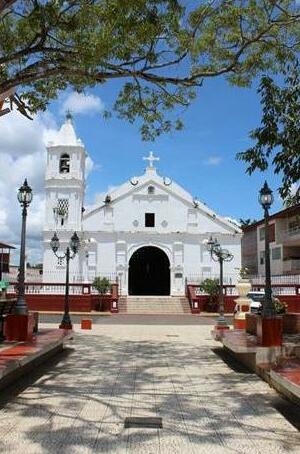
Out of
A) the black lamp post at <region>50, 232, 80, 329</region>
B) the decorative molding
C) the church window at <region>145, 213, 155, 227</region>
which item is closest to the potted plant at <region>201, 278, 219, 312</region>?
the church window at <region>145, 213, 155, 227</region>

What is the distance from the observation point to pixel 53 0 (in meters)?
9.70

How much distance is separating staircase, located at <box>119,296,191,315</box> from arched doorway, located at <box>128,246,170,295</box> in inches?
207

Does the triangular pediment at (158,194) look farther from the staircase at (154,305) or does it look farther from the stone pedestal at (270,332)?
the stone pedestal at (270,332)

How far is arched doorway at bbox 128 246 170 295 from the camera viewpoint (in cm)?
4347

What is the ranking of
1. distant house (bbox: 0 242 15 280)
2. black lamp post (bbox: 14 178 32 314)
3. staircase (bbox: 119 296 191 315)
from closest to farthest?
black lamp post (bbox: 14 178 32 314)
staircase (bbox: 119 296 191 315)
distant house (bbox: 0 242 15 280)

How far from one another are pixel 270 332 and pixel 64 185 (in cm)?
3324

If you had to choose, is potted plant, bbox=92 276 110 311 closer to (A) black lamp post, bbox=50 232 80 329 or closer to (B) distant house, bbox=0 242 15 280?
(A) black lamp post, bbox=50 232 80 329

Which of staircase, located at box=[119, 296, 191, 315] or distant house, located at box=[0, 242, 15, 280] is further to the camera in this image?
distant house, located at box=[0, 242, 15, 280]

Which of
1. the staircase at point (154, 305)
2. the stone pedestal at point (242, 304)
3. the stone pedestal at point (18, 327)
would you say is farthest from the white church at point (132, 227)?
the stone pedestal at point (18, 327)

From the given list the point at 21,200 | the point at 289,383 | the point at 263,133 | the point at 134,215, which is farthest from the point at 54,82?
the point at 134,215

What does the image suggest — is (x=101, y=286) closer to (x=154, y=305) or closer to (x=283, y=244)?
(x=154, y=305)

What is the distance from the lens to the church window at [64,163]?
4234 centimetres

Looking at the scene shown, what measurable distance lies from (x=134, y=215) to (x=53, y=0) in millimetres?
33156

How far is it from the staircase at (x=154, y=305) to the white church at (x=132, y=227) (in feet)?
8.62
